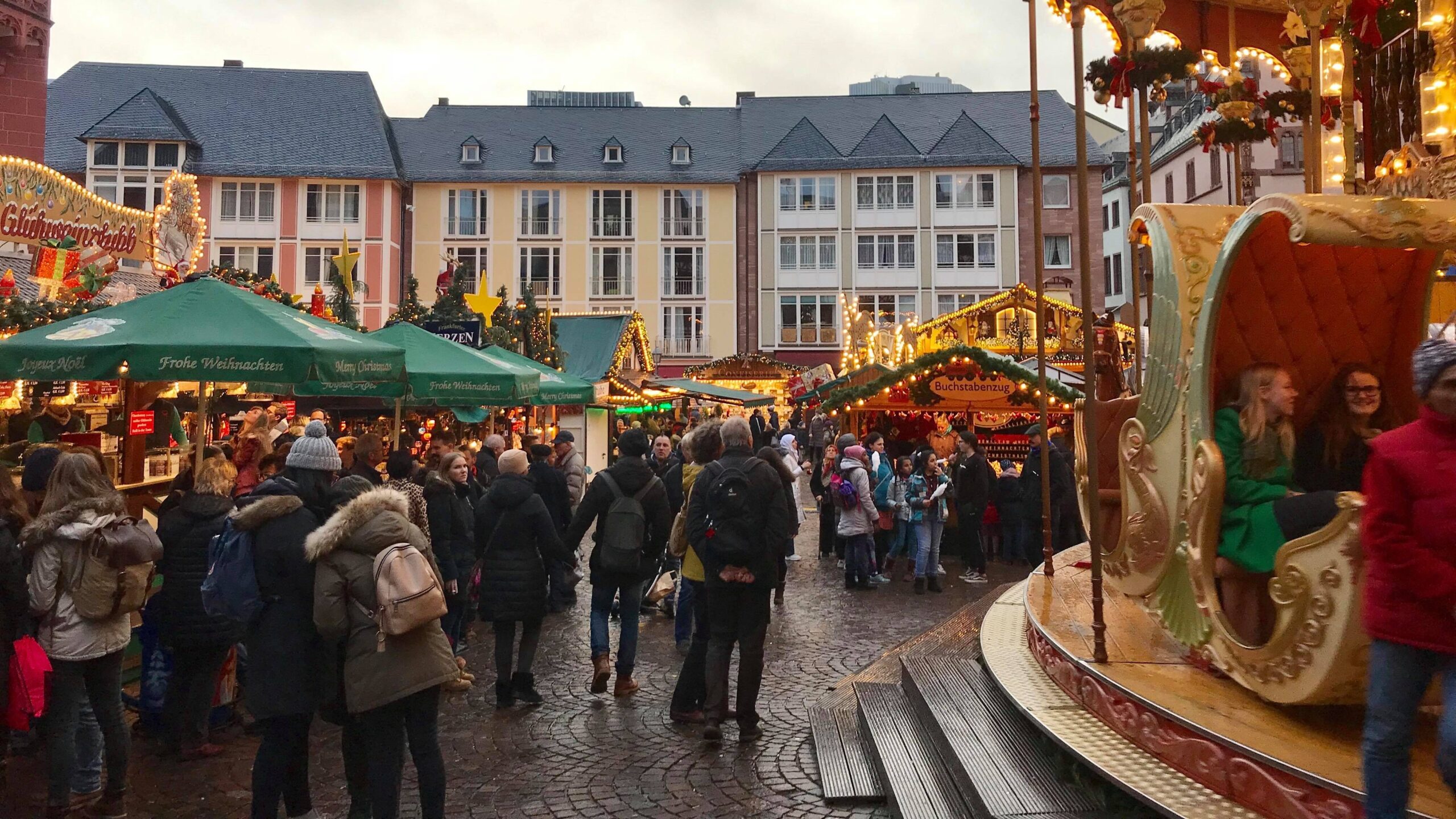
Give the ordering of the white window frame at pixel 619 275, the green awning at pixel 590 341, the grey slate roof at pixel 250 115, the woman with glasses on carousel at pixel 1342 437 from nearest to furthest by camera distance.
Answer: the woman with glasses on carousel at pixel 1342 437
the green awning at pixel 590 341
the grey slate roof at pixel 250 115
the white window frame at pixel 619 275

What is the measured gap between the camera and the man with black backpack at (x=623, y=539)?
22.4ft

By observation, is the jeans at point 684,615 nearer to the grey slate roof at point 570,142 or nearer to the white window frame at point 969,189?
the white window frame at point 969,189

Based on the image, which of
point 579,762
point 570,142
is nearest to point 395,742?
point 579,762

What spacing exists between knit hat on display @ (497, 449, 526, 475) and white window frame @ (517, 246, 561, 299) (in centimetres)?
4036

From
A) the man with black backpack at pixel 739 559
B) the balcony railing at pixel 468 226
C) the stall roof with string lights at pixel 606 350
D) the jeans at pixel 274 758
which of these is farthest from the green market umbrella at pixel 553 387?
the balcony railing at pixel 468 226

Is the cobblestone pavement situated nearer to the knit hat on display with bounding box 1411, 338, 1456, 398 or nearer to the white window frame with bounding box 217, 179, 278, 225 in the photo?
the knit hat on display with bounding box 1411, 338, 1456, 398

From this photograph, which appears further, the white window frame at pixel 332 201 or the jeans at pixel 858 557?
the white window frame at pixel 332 201

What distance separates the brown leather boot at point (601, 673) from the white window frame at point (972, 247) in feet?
133

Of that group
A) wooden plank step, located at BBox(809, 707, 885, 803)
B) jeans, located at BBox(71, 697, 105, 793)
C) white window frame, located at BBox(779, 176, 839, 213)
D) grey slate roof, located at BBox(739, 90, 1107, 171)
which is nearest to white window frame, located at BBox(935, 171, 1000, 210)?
grey slate roof, located at BBox(739, 90, 1107, 171)

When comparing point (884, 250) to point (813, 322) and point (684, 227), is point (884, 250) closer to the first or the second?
point (813, 322)

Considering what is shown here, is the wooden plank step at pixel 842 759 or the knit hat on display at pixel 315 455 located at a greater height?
the knit hat on display at pixel 315 455

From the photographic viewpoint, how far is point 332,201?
44.6 metres

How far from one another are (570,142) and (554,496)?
137 ft

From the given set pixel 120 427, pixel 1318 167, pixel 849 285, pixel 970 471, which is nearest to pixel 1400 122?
pixel 1318 167
